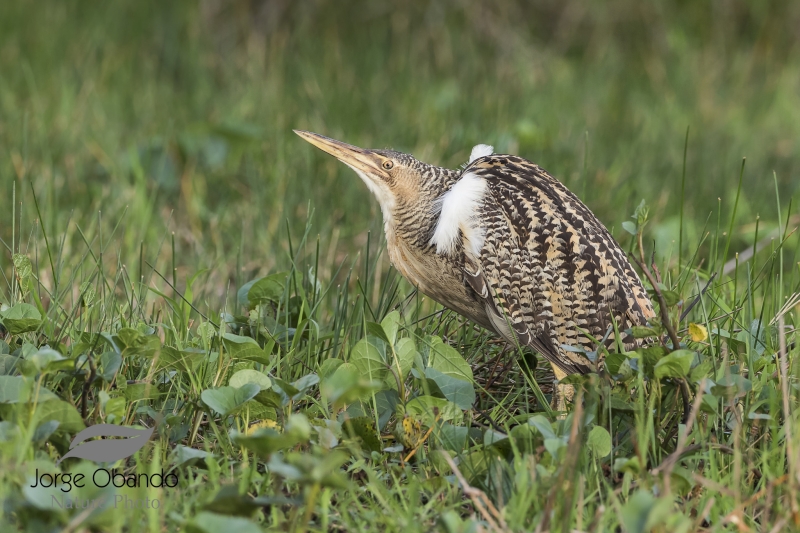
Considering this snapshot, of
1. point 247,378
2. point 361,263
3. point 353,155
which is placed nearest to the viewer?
point 247,378

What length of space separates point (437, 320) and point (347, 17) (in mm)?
6019

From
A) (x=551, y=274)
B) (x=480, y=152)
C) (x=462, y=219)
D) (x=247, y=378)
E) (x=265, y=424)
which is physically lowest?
(x=265, y=424)

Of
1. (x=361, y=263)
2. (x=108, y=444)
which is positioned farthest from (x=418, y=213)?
(x=108, y=444)

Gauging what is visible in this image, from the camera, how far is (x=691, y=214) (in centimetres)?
625

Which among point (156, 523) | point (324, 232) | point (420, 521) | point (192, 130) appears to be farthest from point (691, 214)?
point (156, 523)

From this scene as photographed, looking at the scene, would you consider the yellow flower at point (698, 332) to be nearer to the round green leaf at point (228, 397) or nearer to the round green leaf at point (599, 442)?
the round green leaf at point (599, 442)

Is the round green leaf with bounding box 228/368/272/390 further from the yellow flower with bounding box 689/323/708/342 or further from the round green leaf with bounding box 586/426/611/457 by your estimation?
the yellow flower with bounding box 689/323/708/342

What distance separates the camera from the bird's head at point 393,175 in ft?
13.6

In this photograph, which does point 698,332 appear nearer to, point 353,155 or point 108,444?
point 353,155

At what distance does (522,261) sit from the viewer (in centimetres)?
374

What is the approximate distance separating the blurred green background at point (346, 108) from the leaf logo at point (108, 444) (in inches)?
53.9

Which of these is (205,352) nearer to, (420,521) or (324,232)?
(420,521)

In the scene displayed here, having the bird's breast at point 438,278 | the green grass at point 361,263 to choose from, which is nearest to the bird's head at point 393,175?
the bird's breast at point 438,278

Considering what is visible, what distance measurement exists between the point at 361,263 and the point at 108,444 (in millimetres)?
2322
